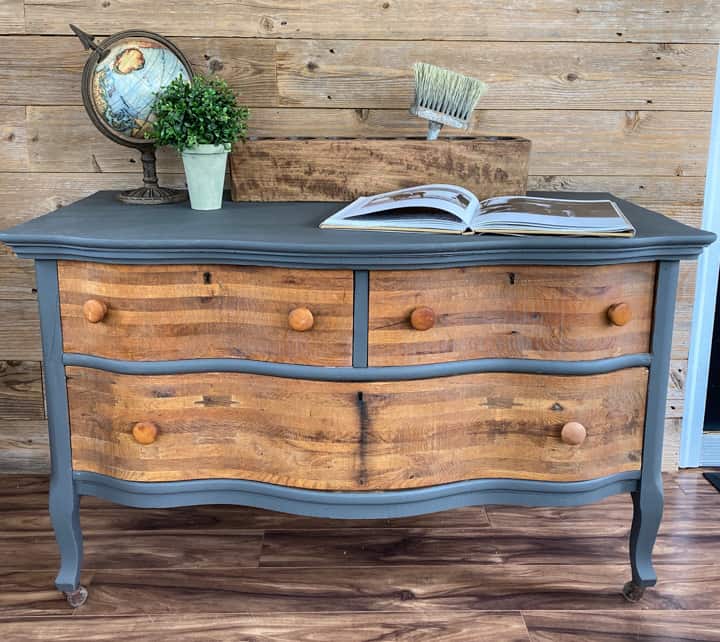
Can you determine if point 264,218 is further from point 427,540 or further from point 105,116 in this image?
point 427,540

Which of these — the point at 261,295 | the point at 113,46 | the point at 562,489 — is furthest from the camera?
the point at 113,46

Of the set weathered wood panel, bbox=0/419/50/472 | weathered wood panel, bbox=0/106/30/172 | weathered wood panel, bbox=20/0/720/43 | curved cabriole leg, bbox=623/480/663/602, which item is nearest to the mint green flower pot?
weathered wood panel, bbox=20/0/720/43

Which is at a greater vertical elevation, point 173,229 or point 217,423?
point 173,229

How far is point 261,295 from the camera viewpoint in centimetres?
149

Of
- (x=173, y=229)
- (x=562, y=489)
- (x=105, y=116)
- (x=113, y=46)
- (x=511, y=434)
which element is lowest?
(x=562, y=489)

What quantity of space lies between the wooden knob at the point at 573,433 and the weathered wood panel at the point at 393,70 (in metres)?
0.90

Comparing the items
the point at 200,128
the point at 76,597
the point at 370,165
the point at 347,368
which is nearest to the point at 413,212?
the point at 370,165

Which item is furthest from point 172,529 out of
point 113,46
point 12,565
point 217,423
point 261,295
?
point 113,46

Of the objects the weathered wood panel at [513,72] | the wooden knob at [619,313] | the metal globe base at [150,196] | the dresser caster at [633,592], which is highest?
the weathered wood panel at [513,72]

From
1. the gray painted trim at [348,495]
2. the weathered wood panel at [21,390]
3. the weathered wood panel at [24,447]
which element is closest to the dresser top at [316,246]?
the gray painted trim at [348,495]

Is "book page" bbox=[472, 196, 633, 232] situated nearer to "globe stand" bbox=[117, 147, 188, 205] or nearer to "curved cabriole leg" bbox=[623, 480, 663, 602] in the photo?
"curved cabriole leg" bbox=[623, 480, 663, 602]

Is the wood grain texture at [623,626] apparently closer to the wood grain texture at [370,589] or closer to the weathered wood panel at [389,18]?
the wood grain texture at [370,589]

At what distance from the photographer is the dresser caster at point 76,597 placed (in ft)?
5.57

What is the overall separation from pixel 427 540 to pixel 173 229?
0.97 meters
